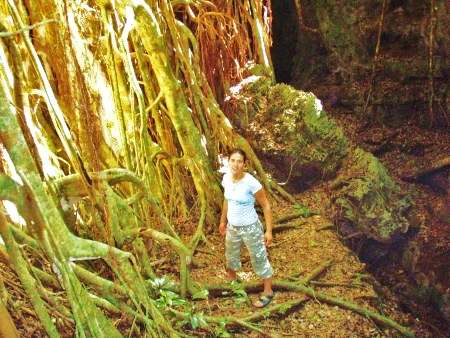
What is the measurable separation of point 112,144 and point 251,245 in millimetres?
1210

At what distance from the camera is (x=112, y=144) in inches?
132

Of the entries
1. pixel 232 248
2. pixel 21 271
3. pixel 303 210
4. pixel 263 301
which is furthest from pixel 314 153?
pixel 21 271

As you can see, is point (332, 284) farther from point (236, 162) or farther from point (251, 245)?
point (236, 162)

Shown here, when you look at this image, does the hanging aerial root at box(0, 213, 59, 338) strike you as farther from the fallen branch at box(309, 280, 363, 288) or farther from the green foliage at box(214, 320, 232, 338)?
the fallen branch at box(309, 280, 363, 288)

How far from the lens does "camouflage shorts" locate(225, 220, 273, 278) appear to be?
3133mm

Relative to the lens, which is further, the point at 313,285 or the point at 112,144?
the point at 313,285

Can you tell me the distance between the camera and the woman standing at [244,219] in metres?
2.99

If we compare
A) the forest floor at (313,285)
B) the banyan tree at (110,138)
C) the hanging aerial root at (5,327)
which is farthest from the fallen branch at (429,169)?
the hanging aerial root at (5,327)

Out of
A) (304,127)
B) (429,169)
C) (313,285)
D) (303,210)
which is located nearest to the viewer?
(313,285)

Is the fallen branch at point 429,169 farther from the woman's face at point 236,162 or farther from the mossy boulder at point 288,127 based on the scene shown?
the woman's face at point 236,162

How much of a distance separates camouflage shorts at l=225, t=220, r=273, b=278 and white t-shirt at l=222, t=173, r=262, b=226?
0.06 m

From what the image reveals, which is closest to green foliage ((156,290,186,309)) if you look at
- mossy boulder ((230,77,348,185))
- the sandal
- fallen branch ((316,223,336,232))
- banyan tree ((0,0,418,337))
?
banyan tree ((0,0,418,337))

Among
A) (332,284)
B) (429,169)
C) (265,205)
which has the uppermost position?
(265,205)

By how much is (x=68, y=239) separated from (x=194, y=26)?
10.2ft
